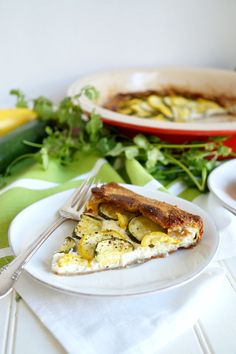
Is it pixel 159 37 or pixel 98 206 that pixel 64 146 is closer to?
pixel 98 206

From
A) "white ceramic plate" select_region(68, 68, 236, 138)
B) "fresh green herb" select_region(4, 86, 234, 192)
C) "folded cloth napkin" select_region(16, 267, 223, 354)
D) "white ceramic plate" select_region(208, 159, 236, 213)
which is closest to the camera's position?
"folded cloth napkin" select_region(16, 267, 223, 354)

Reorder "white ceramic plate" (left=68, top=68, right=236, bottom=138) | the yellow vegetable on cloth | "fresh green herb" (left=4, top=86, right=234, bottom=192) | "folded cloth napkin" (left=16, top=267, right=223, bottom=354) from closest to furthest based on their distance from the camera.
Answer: "folded cloth napkin" (left=16, top=267, right=223, bottom=354), "fresh green herb" (left=4, top=86, right=234, bottom=192), the yellow vegetable on cloth, "white ceramic plate" (left=68, top=68, right=236, bottom=138)

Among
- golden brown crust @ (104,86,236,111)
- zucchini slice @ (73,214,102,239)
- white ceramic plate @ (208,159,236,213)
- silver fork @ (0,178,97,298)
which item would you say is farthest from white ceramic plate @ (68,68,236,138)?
zucchini slice @ (73,214,102,239)

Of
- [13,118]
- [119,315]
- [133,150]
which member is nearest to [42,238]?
[119,315]

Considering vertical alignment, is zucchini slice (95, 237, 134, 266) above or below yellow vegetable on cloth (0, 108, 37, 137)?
below

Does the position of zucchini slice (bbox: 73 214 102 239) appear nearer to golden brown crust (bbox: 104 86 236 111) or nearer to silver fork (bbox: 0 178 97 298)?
silver fork (bbox: 0 178 97 298)

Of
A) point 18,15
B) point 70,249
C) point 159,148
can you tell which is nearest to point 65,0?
point 18,15

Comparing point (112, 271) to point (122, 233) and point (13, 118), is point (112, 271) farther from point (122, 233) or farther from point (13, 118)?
point (13, 118)
